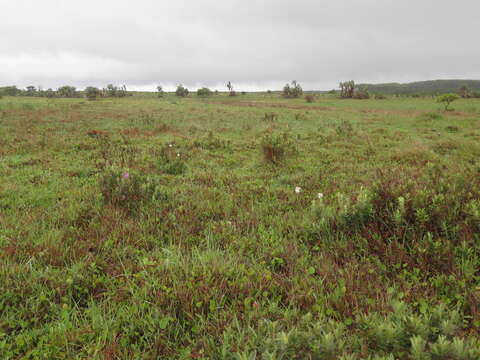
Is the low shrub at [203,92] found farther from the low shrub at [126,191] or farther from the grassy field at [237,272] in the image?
the low shrub at [126,191]

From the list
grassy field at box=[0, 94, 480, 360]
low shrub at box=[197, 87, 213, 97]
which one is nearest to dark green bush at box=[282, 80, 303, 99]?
low shrub at box=[197, 87, 213, 97]

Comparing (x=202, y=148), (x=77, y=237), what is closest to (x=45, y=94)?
(x=202, y=148)

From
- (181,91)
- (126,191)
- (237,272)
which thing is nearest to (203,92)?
(181,91)

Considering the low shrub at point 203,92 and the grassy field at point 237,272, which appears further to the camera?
the low shrub at point 203,92

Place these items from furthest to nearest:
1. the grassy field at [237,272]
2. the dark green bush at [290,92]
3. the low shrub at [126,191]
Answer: the dark green bush at [290,92] → the low shrub at [126,191] → the grassy field at [237,272]

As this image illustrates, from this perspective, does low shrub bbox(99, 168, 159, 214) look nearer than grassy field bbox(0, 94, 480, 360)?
No

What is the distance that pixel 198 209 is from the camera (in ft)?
14.0

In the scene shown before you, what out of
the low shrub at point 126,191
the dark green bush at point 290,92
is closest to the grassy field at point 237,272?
the low shrub at point 126,191

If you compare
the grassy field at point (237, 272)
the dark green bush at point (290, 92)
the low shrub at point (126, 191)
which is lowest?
the grassy field at point (237, 272)

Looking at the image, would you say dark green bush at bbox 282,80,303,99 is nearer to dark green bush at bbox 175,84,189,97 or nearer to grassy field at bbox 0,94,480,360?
dark green bush at bbox 175,84,189,97

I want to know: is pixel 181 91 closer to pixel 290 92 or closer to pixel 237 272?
pixel 290 92

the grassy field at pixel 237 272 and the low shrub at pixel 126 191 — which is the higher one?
the low shrub at pixel 126 191

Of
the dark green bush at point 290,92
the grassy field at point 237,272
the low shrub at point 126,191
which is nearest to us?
A: the grassy field at point 237,272

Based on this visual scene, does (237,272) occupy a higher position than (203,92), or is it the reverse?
(203,92)
